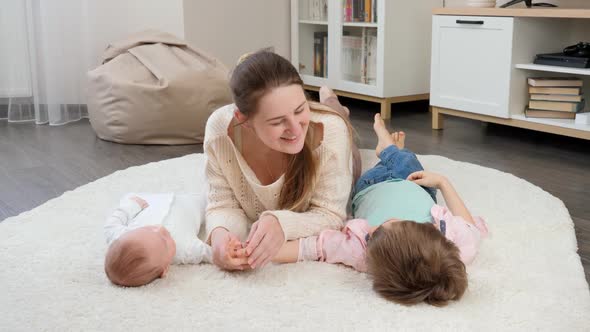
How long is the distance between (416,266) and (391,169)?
68 centimetres

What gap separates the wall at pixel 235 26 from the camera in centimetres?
406

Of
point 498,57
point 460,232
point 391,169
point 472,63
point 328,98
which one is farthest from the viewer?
point 472,63

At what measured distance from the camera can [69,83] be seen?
12.7 ft

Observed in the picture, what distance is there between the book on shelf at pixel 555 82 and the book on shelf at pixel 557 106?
0.26 feet

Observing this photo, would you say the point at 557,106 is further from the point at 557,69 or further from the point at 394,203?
the point at 394,203

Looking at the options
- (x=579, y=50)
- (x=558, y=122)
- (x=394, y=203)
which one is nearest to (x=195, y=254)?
(x=394, y=203)

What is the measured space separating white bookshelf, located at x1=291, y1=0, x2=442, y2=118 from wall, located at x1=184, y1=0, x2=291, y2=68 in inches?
9.9

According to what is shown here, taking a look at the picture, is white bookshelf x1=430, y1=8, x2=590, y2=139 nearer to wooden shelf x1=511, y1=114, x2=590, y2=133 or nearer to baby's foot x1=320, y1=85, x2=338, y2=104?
wooden shelf x1=511, y1=114, x2=590, y2=133

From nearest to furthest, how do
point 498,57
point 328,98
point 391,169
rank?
point 391,169
point 328,98
point 498,57

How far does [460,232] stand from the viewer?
1678 mm

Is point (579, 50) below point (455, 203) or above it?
above

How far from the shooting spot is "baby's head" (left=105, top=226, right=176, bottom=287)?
153 cm

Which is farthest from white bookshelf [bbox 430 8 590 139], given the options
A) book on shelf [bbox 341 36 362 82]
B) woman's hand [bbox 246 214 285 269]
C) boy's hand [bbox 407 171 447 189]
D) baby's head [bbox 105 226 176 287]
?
baby's head [bbox 105 226 176 287]

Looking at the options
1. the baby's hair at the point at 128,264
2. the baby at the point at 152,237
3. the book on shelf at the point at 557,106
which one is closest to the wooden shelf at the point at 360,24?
the book on shelf at the point at 557,106
